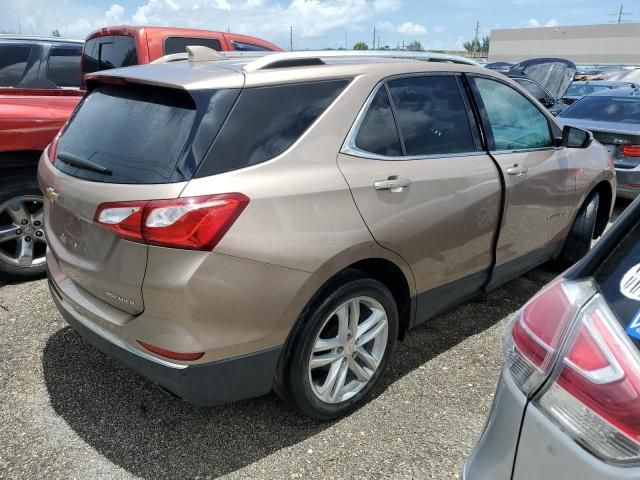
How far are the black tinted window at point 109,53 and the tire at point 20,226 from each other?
5.82 ft

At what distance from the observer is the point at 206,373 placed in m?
2.18

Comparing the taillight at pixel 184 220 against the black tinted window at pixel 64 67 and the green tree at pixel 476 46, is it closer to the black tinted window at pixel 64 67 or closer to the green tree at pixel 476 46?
the black tinted window at pixel 64 67

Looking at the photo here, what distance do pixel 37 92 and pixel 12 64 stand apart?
0.57 meters

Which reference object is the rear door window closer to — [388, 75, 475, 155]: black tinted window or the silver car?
[388, 75, 475, 155]: black tinted window

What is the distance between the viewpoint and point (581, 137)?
4.03m

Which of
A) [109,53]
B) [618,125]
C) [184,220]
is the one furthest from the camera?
[618,125]

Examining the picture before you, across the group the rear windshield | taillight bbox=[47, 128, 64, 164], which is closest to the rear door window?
taillight bbox=[47, 128, 64, 164]

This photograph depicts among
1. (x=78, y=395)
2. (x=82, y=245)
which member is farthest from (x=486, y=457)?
(x=78, y=395)

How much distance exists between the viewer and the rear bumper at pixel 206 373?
2.17m

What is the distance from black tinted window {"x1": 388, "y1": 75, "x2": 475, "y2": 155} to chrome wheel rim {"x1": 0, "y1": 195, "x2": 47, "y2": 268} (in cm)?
284

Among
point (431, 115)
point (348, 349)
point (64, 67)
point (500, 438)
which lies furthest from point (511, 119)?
point (64, 67)

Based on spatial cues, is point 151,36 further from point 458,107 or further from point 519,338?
point 519,338

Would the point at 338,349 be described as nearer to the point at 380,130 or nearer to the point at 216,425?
the point at 216,425

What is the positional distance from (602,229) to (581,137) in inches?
57.6
